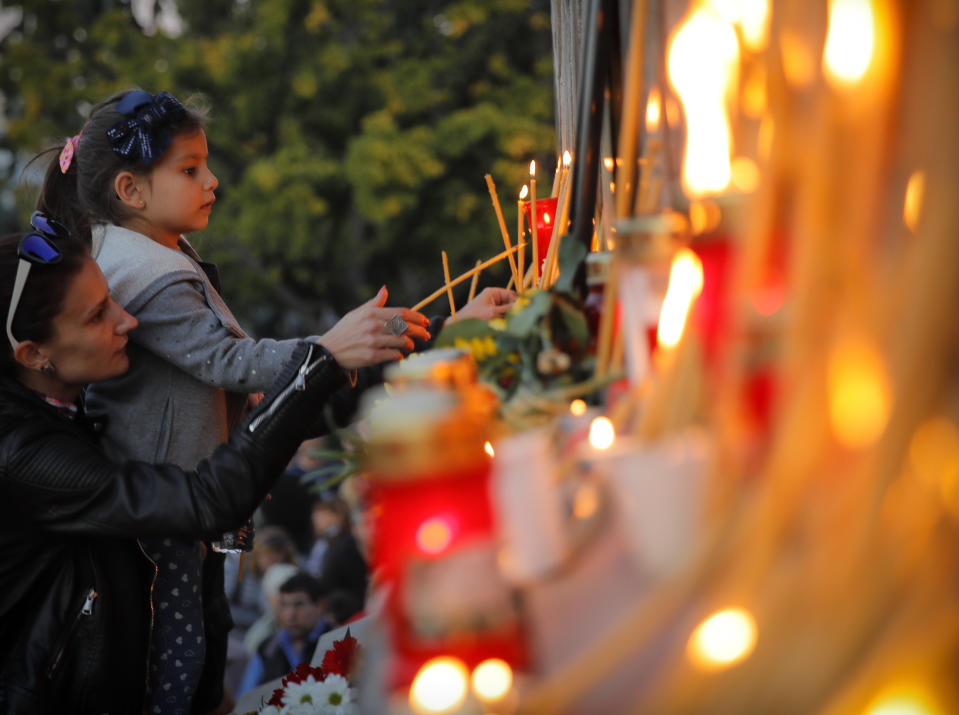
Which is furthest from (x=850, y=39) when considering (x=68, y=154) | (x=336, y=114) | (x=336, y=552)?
(x=336, y=114)

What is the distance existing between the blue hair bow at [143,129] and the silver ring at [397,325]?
2.43 feet

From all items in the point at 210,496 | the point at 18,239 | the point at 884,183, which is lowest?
the point at 884,183

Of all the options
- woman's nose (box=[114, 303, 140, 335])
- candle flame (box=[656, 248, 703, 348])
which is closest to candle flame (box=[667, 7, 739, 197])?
candle flame (box=[656, 248, 703, 348])

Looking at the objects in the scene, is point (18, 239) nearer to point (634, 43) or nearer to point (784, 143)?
point (634, 43)

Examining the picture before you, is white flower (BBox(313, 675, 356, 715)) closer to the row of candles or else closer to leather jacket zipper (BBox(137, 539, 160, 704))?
leather jacket zipper (BBox(137, 539, 160, 704))

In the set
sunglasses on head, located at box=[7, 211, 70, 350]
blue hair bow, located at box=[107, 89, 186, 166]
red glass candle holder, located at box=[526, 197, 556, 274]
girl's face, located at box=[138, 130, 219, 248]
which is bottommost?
red glass candle holder, located at box=[526, 197, 556, 274]

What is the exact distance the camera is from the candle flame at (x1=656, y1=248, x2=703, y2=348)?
0.81 m

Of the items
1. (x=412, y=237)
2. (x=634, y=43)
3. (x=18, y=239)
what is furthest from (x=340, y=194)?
(x=634, y=43)

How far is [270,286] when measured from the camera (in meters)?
8.89

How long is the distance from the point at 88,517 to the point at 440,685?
1170 millimetres

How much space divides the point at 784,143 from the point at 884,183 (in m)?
0.10

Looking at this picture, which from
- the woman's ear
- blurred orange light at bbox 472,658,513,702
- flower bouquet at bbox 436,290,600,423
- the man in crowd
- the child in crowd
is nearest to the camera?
blurred orange light at bbox 472,658,513,702

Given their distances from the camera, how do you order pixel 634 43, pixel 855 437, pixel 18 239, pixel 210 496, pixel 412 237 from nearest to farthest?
pixel 855 437
pixel 634 43
pixel 210 496
pixel 18 239
pixel 412 237

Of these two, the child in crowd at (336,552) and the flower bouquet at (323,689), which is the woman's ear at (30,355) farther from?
the child in crowd at (336,552)
